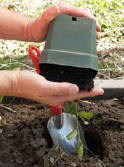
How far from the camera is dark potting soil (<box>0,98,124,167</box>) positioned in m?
1.60

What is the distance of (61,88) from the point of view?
53.6 inches

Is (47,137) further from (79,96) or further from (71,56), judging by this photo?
(71,56)

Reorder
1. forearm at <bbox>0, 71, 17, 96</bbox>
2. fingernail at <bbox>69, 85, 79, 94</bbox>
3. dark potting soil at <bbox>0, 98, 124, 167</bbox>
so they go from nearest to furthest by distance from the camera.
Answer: fingernail at <bbox>69, 85, 79, 94</bbox> < forearm at <bbox>0, 71, 17, 96</bbox> < dark potting soil at <bbox>0, 98, 124, 167</bbox>

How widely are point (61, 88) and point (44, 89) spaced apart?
0.20 ft

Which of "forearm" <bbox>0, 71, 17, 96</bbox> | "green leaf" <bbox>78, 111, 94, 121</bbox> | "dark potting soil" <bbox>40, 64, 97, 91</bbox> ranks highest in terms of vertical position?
"dark potting soil" <bbox>40, 64, 97, 91</bbox>

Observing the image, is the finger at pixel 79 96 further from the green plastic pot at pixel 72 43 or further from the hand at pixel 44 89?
the green plastic pot at pixel 72 43

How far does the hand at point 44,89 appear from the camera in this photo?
1360 millimetres

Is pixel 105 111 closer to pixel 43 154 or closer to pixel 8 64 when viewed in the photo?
pixel 43 154

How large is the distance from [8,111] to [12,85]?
1.56 feet

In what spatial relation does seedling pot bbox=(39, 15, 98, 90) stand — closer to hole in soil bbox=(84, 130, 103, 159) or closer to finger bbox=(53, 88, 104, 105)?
finger bbox=(53, 88, 104, 105)

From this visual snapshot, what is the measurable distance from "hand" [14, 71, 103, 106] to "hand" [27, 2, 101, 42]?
0.32 m

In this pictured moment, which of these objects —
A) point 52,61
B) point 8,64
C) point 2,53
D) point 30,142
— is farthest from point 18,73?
point 2,53

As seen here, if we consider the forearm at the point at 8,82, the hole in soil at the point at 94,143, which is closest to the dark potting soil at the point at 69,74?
the forearm at the point at 8,82

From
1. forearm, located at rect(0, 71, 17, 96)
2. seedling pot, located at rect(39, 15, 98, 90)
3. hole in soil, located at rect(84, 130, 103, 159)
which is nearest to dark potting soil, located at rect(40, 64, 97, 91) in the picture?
seedling pot, located at rect(39, 15, 98, 90)
